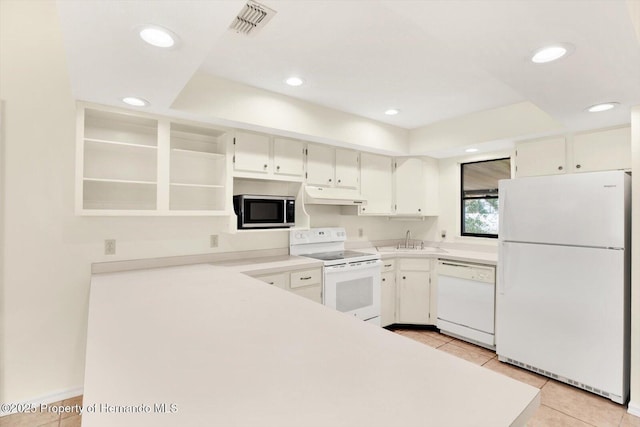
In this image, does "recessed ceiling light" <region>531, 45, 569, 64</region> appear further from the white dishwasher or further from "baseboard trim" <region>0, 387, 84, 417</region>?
"baseboard trim" <region>0, 387, 84, 417</region>

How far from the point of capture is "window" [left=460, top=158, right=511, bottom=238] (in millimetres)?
3805

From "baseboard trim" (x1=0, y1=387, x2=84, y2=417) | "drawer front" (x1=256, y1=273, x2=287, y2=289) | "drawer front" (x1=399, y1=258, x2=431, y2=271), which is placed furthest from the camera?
"drawer front" (x1=399, y1=258, x2=431, y2=271)

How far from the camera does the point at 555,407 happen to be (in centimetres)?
230

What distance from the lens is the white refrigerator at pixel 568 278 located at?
2.30 meters

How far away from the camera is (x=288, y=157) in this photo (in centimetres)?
316

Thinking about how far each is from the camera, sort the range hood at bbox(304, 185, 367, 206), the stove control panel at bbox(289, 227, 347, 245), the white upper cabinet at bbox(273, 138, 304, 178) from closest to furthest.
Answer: the white upper cabinet at bbox(273, 138, 304, 178), the range hood at bbox(304, 185, 367, 206), the stove control panel at bbox(289, 227, 347, 245)

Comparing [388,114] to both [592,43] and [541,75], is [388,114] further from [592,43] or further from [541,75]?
[592,43]

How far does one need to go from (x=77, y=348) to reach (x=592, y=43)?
3682 mm

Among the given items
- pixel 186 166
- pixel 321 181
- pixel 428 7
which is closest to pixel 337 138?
pixel 321 181

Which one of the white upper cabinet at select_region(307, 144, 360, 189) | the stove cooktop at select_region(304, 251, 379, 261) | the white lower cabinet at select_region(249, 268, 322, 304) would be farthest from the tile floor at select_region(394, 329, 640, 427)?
the white upper cabinet at select_region(307, 144, 360, 189)

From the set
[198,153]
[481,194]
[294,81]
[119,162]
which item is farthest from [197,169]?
[481,194]

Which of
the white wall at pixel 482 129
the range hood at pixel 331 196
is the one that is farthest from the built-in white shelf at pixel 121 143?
the white wall at pixel 482 129

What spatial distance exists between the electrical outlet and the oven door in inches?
70.6

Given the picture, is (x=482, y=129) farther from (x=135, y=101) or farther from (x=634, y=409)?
(x=135, y=101)
